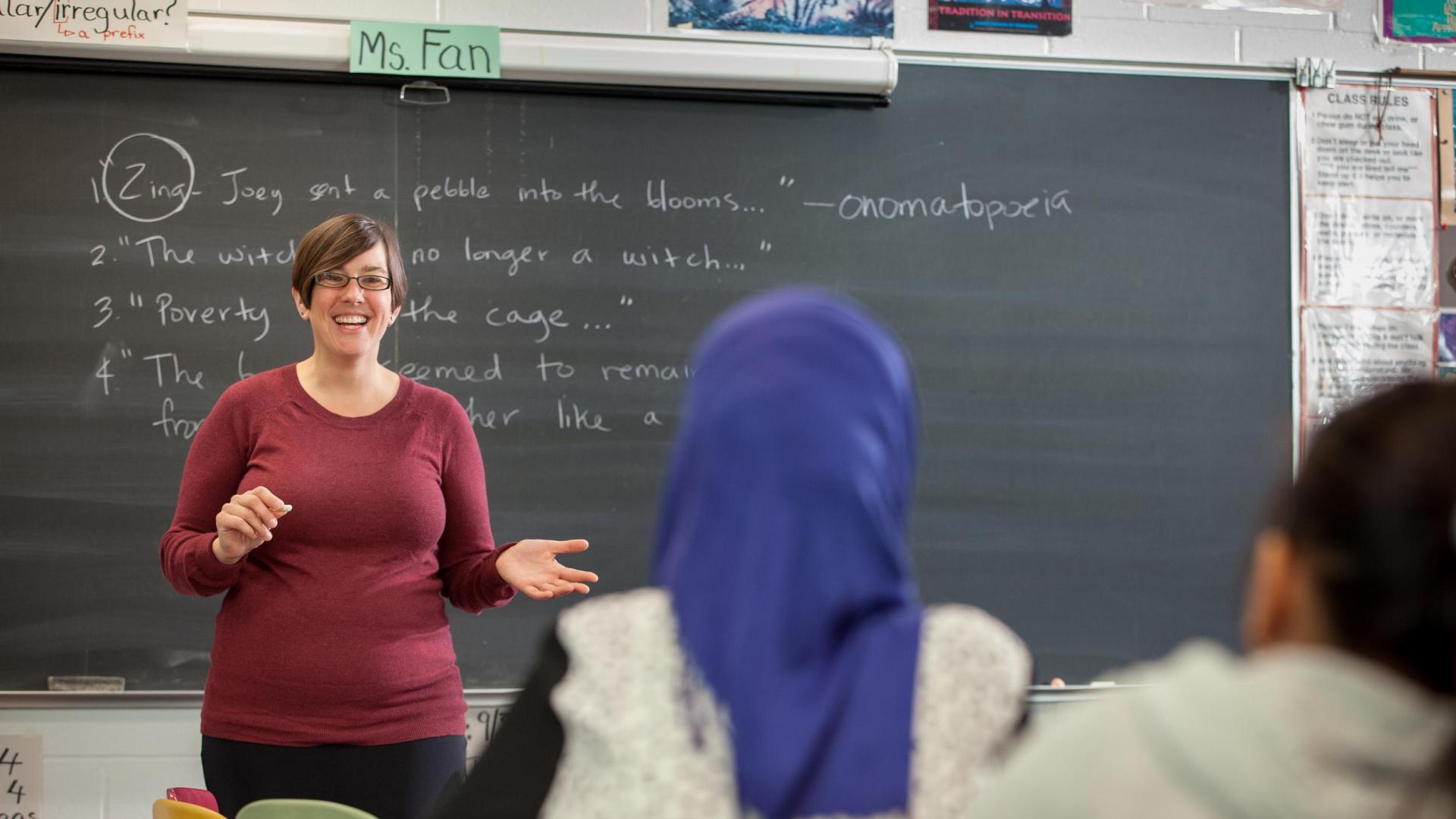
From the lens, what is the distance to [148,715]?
2.78 meters

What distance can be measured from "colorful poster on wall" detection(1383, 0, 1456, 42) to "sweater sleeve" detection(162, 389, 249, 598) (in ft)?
9.51

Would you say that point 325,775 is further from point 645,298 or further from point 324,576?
point 645,298

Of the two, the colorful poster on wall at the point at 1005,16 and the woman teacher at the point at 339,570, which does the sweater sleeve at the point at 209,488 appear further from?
the colorful poster on wall at the point at 1005,16

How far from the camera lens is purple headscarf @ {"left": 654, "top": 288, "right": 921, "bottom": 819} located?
0.75m

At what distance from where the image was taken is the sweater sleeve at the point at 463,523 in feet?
7.14

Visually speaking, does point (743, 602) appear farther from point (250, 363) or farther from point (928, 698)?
point (250, 363)

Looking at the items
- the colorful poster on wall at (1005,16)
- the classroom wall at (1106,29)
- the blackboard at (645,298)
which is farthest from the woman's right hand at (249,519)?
the colorful poster on wall at (1005,16)

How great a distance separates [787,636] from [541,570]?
134 cm

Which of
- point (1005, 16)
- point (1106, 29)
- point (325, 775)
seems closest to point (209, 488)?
point (325, 775)

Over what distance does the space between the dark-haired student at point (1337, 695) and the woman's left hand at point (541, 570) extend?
4.69 ft

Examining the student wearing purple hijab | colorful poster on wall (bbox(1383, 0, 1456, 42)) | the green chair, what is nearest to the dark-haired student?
the student wearing purple hijab

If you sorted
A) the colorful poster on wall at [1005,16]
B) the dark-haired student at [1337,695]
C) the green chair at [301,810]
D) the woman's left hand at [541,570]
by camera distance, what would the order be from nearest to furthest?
1. the dark-haired student at [1337,695]
2. the green chair at [301,810]
3. the woman's left hand at [541,570]
4. the colorful poster on wall at [1005,16]

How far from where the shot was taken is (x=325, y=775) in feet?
6.73

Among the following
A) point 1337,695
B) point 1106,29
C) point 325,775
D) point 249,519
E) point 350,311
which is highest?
point 1106,29
